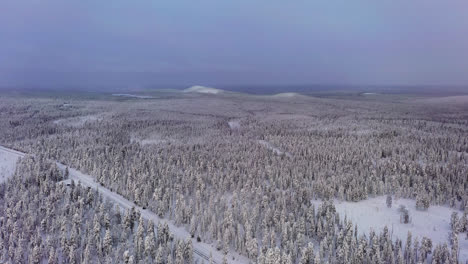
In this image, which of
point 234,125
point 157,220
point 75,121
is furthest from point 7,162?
point 234,125

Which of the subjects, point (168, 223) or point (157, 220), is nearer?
point (168, 223)

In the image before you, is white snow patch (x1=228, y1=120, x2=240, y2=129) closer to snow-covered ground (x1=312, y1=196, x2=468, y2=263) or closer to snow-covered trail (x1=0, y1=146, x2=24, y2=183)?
snow-covered trail (x1=0, y1=146, x2=24, y2=183)

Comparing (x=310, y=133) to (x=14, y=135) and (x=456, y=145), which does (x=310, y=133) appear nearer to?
(x=456, y=145)

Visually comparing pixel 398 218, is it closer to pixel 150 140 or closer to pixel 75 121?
pixel 150 140

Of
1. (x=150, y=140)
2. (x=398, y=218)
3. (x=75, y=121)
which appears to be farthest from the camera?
(x=75, y=121)

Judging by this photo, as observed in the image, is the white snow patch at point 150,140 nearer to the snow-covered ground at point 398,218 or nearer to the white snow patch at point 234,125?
the white snow patch at point 234,125

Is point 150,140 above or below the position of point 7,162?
above
